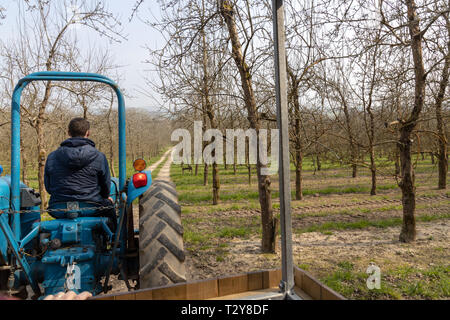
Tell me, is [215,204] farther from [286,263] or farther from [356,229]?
[286,263]

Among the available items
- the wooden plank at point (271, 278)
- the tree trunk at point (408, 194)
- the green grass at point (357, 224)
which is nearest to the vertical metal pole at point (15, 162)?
the wooden plank at point (271, 278)

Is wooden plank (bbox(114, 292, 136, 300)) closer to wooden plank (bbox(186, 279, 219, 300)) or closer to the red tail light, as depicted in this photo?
wooden plank (bbox(186, 279, 219, 300))

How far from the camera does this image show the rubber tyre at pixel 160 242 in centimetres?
250

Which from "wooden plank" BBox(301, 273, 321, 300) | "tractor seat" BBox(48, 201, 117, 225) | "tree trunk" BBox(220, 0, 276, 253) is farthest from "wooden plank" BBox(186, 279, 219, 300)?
"tree trunk" BBox(220, 0, 276, 253)

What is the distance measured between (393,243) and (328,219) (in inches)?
89.4

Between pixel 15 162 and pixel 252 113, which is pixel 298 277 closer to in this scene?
pixel 15 162

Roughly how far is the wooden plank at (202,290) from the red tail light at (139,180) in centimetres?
157

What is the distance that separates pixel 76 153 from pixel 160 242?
101 centimetres

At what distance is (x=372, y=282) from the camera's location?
4055mm

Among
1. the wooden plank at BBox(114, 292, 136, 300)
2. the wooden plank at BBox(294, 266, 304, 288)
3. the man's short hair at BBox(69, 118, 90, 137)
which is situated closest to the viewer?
the wooden plank at BBox(114, 292, 136, 300)

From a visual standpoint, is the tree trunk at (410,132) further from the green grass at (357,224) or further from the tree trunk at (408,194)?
the green grass at (357,224)

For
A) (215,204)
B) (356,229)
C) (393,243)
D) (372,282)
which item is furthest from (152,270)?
(215,204)

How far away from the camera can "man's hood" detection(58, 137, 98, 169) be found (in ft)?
8.48

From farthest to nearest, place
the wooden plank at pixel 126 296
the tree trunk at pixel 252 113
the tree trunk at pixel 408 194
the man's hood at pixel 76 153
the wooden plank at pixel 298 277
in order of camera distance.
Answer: the tree trunk at pixel 408 194 → the tree trunk at pixel 252 113 → the man's hood at pixel 76 153 → the wooden plank at pixel 298 277 → the wooden plank at pixel 126 296
